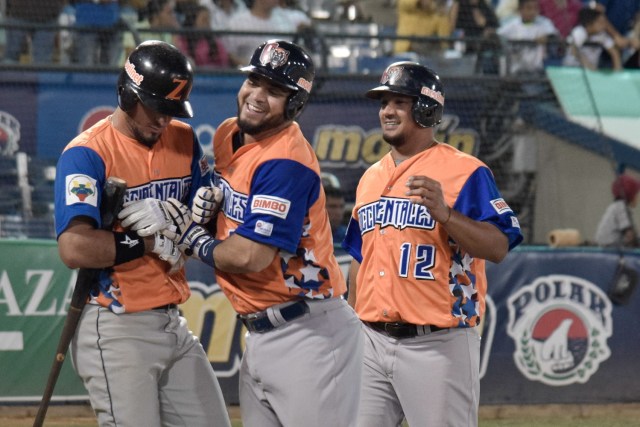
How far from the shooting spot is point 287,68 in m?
4.24

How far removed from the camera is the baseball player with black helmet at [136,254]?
408 cm

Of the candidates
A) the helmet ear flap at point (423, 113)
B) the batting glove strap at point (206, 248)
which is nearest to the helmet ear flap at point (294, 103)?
the batting glove strap at point (206, 248)

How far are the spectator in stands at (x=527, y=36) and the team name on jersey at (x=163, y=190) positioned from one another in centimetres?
738

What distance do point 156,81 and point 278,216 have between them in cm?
69

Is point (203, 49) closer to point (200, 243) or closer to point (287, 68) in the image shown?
point (287, 68)

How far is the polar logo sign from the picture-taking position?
27.5 feet

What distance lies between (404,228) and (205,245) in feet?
3.24

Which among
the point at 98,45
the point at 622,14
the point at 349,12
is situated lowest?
the point at 98,45

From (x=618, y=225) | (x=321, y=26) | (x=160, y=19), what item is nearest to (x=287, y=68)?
(x=618, y=225)

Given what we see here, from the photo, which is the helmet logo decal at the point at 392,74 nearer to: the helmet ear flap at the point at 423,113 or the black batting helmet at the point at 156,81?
the helmet ear flap at the point at 423,113

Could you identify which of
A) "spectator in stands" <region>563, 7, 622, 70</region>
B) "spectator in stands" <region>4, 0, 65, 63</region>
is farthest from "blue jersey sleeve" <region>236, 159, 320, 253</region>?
"spectator in stands" <region>563, 7, 622, 70</region>

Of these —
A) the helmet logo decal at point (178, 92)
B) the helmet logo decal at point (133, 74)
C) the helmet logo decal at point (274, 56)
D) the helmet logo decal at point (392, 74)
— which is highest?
the helmet logo decal at point (274, 56)

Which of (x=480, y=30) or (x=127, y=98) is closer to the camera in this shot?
(x=127, y=98)

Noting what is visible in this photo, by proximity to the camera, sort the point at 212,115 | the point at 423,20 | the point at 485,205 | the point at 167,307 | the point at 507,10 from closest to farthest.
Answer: the point at 167,307
the point at 485,205
the point at 212,115
the point at 423,20
the point at 507,10
